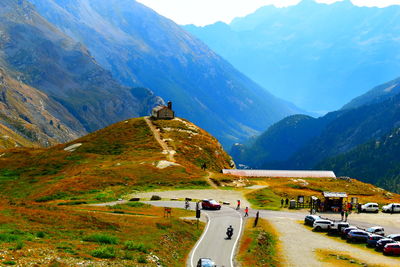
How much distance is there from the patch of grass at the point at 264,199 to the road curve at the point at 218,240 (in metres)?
11.4

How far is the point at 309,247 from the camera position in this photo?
203ft

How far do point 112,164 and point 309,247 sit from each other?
8081 cm

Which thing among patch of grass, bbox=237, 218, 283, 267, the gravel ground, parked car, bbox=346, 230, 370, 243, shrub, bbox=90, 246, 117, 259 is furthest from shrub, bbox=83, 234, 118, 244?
the gravel ground

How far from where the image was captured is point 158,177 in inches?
4646

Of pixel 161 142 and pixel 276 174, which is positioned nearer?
pixel 276 174

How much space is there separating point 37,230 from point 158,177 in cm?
7219

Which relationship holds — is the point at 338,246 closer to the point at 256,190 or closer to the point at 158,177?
the point at 256,190

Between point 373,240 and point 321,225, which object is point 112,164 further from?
point 373,240

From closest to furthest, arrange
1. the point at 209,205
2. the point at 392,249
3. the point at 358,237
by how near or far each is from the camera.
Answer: the point at 392,249, the point at 358,237, the point at 209,205

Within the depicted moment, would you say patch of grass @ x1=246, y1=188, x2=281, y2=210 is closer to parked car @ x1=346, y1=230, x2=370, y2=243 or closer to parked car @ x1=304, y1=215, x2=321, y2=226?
parked car @ x1=304, y1=215, x2=321, y2=226

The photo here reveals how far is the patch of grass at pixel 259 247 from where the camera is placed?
51.6 m

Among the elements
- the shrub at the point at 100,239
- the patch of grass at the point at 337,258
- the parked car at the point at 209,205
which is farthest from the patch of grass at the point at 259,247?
the shrub at the point at 100,239

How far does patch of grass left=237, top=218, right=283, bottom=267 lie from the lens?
5162 cm

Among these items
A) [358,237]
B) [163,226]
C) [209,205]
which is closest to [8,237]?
[163,226]
